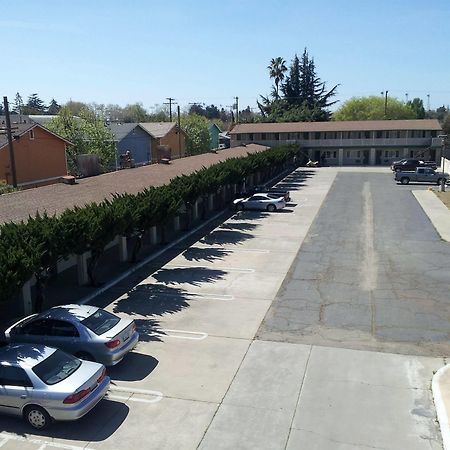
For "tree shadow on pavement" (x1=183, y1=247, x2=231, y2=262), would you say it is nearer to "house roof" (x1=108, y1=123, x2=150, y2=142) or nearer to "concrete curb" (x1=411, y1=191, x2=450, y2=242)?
"concrete curb" (x1=411, y1=191, x2=450, y2=242)

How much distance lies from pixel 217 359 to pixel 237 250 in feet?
43.3

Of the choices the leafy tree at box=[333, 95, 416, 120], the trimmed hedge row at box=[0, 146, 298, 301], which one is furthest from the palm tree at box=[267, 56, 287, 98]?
the trimmed hedge row at box=[0, 146, 298, 301]

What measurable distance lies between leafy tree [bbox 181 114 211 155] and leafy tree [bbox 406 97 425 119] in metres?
69.2

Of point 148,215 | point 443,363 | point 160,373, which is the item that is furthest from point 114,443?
point 148,215

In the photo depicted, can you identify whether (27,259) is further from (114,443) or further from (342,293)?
(342,293)

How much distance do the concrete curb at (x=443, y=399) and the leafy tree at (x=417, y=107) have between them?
127 meters

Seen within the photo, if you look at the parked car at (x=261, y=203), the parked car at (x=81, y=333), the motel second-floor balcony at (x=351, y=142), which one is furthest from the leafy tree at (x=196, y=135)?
the parked car at (x=81, y=333)

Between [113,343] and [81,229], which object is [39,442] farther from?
[81,229]

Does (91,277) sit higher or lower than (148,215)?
lower

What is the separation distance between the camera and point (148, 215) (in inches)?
918

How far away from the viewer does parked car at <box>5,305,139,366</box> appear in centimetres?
1312

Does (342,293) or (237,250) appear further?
(237,250)

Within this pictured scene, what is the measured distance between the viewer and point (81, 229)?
60.0ft

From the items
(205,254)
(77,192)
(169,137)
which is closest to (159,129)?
(169,137)
